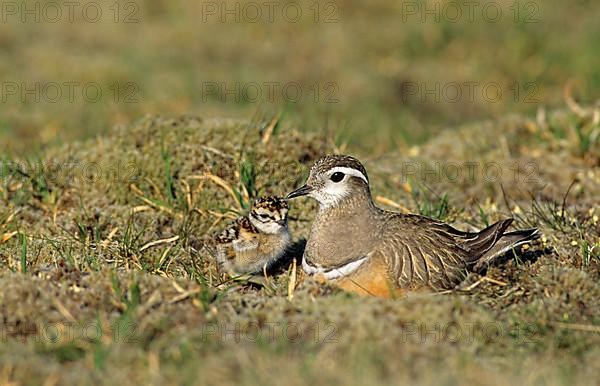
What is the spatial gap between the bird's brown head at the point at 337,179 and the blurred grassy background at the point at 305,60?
173 inches

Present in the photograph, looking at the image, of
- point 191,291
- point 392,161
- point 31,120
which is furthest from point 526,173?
point 31,120

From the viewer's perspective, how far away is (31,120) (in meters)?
11.3

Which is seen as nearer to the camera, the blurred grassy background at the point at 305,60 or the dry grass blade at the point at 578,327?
the dry grass blade at the point at 578,327

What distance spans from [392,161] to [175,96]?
4.15m

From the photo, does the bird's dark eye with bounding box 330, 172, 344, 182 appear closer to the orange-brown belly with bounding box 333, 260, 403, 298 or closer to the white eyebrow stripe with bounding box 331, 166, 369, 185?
the white eyebrow stripe with bounding box 331, 166, 369, 185

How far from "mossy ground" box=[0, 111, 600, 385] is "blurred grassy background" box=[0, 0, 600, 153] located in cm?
249

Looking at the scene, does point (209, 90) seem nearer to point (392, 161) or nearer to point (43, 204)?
point (392, 161)

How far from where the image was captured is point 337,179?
21.3 ft

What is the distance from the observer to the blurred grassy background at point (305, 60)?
1184cm

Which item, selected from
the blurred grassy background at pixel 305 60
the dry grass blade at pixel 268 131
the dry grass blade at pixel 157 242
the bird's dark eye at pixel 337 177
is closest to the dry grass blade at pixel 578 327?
the bird's dark eye at pixel 337 177

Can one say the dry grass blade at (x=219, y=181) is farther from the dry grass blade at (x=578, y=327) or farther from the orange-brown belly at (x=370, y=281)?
the dry grass blade at (x=578, y=327)

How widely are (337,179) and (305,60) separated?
23.7 feet

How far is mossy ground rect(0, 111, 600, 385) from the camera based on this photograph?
4.92 meters

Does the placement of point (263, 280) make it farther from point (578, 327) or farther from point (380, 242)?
point (578, 327)
